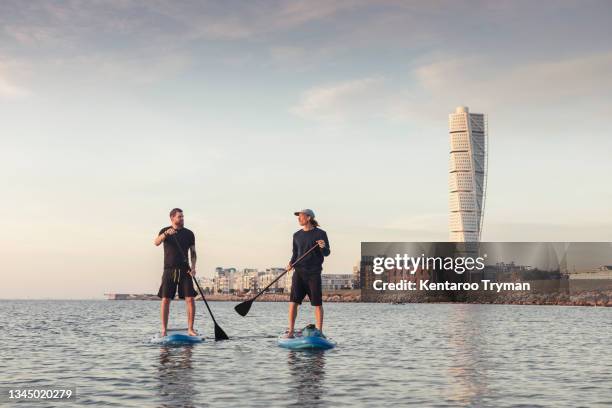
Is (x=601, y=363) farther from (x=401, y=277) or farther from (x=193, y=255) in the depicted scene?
(x=401, y=277)

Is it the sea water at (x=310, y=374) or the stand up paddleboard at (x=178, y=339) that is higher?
the stand up paddleboard at (x=178, y=339)

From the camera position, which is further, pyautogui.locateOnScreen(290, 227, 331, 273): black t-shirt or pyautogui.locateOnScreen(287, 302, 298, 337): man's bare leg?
pyautogui.locateOnScreen(287, 302, 298, 337): man's bare leg

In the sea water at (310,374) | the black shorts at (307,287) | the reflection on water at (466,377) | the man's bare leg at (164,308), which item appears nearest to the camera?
the sea water at (310,374)

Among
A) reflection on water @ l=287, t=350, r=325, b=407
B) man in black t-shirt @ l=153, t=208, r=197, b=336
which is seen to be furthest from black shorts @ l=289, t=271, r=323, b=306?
man in black t-shirt @ l=153, t=208, r=197, b=336

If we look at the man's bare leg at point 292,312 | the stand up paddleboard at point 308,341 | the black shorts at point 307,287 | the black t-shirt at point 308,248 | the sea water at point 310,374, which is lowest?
the sea water at point 310,374

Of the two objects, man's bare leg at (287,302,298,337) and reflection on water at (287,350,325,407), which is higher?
man's bare leg at (287,302,298,337)

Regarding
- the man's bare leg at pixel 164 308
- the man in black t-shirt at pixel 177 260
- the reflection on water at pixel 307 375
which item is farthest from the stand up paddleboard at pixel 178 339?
the reflection on water at pixel 307 375

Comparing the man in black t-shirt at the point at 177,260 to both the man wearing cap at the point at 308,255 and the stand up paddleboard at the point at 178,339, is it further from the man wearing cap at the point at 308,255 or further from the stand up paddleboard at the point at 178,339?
the man wearing cap at the point at 308,255

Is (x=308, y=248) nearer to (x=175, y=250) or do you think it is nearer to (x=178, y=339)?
(x=175, y=250)

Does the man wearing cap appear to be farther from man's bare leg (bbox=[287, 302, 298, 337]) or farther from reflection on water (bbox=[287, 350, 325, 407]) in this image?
reflection on water (bbox=[287, 350, 325, 407])

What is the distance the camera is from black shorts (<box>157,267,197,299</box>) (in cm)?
1681

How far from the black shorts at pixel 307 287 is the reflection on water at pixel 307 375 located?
3.93 ft

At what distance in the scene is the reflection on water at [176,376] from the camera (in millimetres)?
10422

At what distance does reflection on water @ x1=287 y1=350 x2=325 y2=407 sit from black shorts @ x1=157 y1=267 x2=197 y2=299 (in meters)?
2.75
